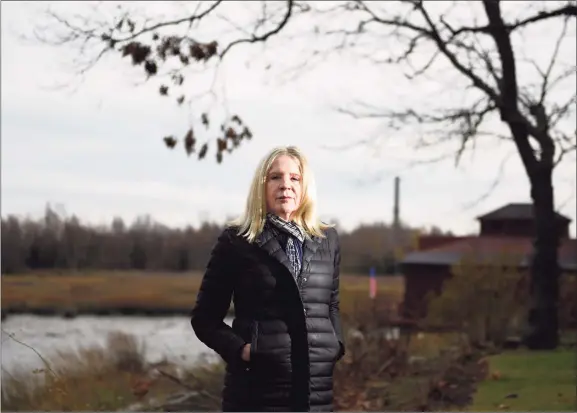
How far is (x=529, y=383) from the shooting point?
10.2 meters

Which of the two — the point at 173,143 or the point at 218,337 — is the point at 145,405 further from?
the point at 218,337

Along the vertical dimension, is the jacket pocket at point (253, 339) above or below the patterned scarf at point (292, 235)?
below

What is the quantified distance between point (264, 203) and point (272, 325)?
50 cm

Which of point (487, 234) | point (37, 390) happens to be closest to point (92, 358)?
point (37, 390)

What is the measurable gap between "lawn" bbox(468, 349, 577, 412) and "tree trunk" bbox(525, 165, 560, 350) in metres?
0.34

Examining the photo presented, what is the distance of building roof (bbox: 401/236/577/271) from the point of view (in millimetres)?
16547

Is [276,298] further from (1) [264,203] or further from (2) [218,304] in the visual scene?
(1) [264,203]

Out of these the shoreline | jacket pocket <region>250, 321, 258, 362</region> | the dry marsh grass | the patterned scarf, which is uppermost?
the patterned scarf

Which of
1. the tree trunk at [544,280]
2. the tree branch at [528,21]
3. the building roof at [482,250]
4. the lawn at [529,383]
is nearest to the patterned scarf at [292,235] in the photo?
the lawn at [529,383]

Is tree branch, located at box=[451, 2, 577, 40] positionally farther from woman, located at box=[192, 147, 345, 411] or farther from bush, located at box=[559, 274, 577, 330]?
woman, located at box=[192, 147, 345, 411]

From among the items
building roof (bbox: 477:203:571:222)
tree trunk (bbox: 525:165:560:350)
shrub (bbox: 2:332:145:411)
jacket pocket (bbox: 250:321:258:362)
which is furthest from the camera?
building roof (bbox: 477:203:571:222)

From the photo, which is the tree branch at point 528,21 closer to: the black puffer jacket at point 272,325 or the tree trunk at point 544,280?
the tree trunk at point 544,280

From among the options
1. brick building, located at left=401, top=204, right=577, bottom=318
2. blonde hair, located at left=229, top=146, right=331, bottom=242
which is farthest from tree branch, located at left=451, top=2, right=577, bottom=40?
blonde hair, located at left=229, top=146, right=331, bottom=242

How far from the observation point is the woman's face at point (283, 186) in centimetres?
371
